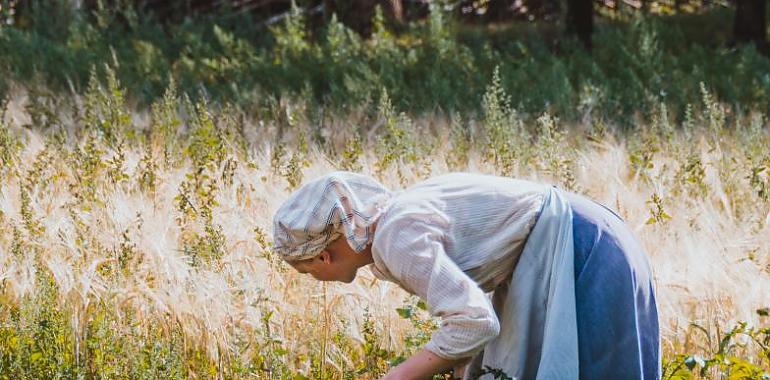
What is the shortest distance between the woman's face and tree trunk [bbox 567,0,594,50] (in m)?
7.56

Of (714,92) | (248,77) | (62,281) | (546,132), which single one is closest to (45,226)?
(62,281)

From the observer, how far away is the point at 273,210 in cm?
529

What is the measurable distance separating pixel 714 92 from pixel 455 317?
572 centimetres

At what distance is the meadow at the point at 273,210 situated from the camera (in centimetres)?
409

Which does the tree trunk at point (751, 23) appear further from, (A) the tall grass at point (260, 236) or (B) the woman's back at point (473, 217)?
(B) the woman's back at point (473, 217)

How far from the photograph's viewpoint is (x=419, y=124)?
7.07 metres

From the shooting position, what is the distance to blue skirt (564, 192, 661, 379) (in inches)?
123

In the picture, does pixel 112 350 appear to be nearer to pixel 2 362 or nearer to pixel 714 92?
pixel 2 362

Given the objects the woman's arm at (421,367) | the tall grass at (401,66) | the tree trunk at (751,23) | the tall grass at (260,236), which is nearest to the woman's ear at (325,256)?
the woman's arm at (421,367)

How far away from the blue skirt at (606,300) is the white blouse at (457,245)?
176 mm


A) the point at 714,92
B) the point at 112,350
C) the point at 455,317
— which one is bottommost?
the point at 714,92

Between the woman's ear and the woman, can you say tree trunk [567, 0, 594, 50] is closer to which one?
the woman

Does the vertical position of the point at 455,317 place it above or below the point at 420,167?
above

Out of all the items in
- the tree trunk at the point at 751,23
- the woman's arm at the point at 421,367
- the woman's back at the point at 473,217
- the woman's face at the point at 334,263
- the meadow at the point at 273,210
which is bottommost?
the tree trunk at the point at 751,23
